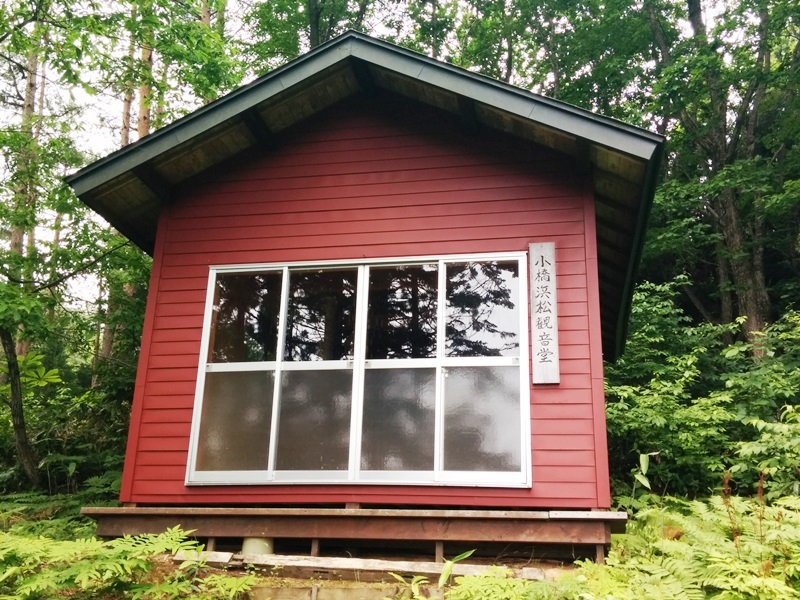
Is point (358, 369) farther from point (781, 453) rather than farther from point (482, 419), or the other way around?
point (781, 453)

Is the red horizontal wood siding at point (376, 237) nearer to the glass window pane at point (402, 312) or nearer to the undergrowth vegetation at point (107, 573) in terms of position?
the glass window pane at point (402, 312)

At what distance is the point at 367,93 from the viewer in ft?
22.9

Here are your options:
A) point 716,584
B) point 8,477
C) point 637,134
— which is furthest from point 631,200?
point 8,477

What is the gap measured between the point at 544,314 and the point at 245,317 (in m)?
2.88

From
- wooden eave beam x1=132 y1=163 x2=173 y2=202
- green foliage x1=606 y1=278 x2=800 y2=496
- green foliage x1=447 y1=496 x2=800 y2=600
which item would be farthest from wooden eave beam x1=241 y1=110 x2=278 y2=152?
green foliage x1=606 y1=278 x2=800 y2=496

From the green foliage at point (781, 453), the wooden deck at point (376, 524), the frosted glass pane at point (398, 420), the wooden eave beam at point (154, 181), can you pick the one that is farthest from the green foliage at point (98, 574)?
the green foliage at point (781, 453)

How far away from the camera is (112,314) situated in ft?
32.2

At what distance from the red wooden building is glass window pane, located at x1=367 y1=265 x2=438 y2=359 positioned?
2 centimetres

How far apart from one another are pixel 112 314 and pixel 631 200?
7.42 m

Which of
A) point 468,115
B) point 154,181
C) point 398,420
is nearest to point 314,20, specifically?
point 154,181

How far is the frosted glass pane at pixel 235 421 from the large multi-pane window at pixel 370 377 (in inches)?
0.4

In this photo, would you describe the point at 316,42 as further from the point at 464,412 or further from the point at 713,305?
the point at 464,412

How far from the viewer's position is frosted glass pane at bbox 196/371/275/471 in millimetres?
6055

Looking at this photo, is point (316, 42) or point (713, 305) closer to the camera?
point (713, 305)
